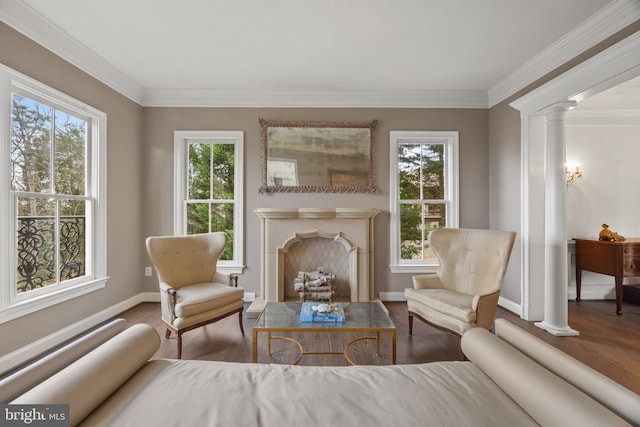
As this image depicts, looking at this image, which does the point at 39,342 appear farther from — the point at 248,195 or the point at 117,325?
the point at 248,195

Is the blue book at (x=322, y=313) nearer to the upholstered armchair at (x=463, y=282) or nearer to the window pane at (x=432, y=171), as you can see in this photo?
the upholstered armchair at (x=463, y=282)

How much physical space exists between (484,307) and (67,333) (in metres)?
3.67

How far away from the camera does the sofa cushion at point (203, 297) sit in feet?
7.96

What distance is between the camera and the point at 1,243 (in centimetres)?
217

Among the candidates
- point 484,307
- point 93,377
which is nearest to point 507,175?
point 484,307

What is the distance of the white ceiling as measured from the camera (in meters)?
2.31

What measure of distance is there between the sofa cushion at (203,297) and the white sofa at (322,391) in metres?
1.18

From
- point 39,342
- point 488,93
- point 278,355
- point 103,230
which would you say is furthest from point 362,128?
point 39,342

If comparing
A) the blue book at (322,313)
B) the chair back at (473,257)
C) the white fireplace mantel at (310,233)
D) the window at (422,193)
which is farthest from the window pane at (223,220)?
the chair back at (473,257)

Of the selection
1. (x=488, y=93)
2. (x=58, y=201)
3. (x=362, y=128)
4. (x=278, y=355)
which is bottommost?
(x=278, y=355)

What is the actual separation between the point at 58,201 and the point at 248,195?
1.88m

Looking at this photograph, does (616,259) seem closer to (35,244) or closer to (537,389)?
(537,389)

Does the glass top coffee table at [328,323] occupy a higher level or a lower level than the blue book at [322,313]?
lower

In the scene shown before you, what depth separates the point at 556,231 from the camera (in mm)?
2939
